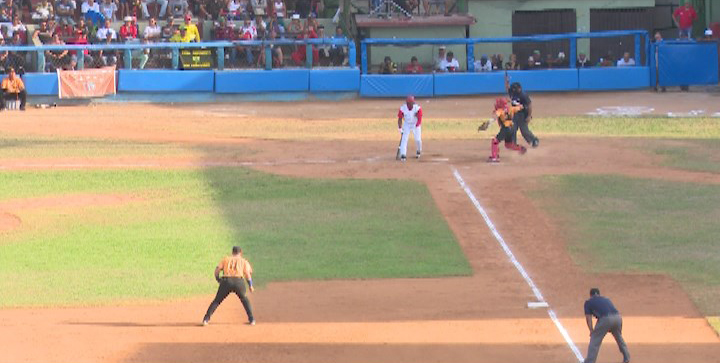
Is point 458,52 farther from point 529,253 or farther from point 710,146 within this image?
point 529,253

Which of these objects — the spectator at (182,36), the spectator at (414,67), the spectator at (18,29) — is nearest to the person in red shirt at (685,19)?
the spectator at (414,67)

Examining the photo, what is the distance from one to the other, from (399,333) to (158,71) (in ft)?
83.3

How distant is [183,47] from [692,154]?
17.5 m

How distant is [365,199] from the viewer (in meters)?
32.9

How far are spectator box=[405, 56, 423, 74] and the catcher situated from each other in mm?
11013

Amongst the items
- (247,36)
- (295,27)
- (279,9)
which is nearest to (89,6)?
(247,36)

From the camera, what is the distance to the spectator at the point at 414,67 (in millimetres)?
47188

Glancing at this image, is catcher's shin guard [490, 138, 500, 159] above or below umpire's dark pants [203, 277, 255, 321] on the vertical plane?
above

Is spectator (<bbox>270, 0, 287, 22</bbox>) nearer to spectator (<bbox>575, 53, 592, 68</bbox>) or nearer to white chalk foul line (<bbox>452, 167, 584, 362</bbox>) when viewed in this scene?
spectator (<bbox>575, 53, 592, 68</bbox>)

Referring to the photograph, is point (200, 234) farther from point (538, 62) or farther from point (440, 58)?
point (538, 62)

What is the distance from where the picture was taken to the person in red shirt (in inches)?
1896

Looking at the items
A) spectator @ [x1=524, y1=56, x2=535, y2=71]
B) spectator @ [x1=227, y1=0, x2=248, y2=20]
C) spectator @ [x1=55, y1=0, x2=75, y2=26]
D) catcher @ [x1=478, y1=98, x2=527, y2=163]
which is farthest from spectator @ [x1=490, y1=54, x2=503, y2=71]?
spectator @ [x1=55, y1=0, x2=75, y2=26]

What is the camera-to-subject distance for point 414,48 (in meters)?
49.3

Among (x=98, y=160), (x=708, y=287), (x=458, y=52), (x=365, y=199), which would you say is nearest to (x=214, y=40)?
(x=458, y=52)
